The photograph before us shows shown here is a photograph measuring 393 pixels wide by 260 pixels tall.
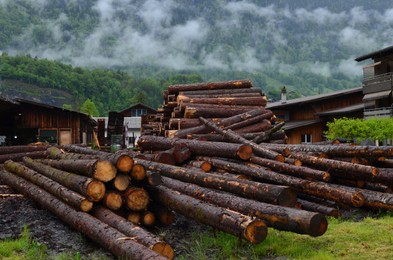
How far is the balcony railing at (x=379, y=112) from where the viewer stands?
32219 millimetres

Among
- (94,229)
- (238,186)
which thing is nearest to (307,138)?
(238,186)

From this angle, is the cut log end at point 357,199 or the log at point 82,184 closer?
the log at point 82,184

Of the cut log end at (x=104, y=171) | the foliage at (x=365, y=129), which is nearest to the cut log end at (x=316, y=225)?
the cut log end at (x=104, y=171)

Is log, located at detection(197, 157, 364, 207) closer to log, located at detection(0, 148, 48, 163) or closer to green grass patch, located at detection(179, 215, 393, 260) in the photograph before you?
green grass patch, located at detection(179, 215, 393, 260)

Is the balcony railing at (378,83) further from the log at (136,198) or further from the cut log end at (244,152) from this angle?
the log at (136,198)

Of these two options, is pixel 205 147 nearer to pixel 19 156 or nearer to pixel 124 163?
pixel 124 163

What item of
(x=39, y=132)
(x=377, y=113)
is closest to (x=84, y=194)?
(x=39, y=132)

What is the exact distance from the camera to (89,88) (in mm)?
127375

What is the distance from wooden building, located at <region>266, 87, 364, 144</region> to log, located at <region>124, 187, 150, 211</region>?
31360 millimetres

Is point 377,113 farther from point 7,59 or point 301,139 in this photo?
point 7,59

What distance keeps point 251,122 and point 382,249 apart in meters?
10.1

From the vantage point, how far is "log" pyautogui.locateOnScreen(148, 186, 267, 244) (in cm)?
542

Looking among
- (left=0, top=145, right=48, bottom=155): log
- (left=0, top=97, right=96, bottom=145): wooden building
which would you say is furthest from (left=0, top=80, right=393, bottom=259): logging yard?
(left=0, top=97, right=96, bottom=145): wooden building

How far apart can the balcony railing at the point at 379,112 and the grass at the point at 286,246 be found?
28007mm
